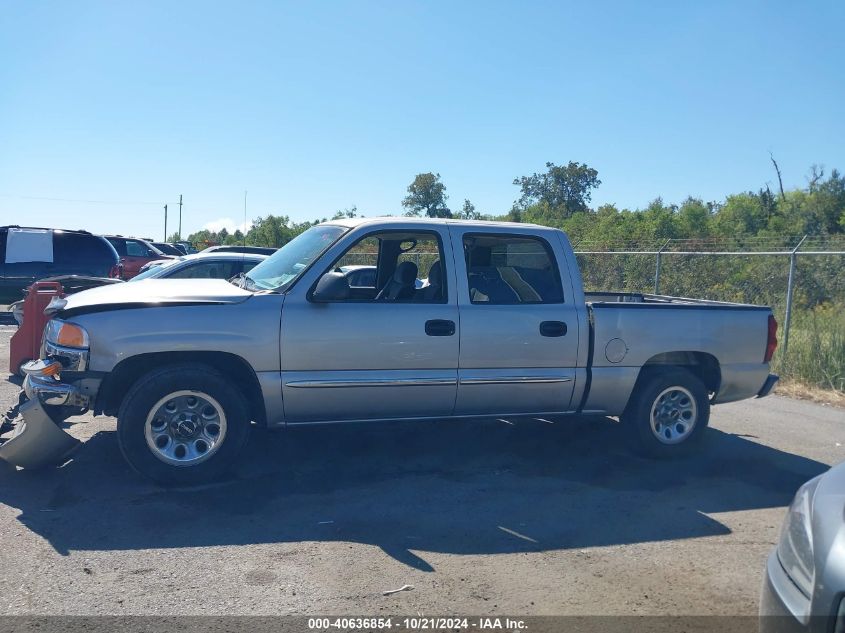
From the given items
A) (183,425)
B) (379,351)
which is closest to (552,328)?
(379,351)

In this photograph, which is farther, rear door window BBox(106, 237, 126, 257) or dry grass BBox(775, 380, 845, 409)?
rear door window BBox(106, 237, 126, 257)

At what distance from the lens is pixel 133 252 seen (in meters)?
23.0

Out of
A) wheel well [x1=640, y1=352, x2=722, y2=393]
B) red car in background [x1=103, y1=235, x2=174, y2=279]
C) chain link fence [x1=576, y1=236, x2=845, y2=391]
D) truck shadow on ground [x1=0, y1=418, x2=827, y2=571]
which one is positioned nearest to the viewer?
truck shadow on ground [x1=0, y1=418, x2=827, y2=571]

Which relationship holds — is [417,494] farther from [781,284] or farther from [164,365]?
[781,284]

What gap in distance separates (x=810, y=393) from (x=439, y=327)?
6724 mm

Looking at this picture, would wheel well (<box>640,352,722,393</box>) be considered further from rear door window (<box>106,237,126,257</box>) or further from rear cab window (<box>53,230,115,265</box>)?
rear door window (<box>106,237,126,257</box>)

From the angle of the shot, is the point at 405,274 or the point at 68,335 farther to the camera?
the point at 405,274

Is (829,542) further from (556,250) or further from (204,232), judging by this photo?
(204,232)

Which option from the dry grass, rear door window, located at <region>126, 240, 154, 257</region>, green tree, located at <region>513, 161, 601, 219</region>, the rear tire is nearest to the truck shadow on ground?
the rear tire

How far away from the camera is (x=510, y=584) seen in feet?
13.4

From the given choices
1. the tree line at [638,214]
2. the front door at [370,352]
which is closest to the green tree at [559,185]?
the tree line at [638,214]

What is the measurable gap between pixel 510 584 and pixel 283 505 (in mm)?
1780

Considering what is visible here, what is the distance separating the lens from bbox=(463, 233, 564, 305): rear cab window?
625 cm

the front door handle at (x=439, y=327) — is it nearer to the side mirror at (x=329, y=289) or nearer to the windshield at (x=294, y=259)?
the side mirror at (x=329, y=289)
